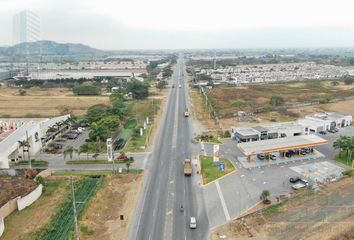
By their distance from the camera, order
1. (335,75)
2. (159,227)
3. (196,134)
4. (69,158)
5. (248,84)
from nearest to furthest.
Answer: (159,227) → (69,158) → (196,134) → (248,84) → (335,75)

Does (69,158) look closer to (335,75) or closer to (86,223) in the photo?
(86,223)

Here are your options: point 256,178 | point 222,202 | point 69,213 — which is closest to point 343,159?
point 256,178

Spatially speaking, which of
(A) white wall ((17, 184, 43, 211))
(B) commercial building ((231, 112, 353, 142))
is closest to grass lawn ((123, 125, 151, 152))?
(B) commercial building ((231, 112, 353, 142))

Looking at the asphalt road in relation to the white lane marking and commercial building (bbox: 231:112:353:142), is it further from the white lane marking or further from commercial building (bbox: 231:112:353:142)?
commercial building (bbox: 231:112:353:142)

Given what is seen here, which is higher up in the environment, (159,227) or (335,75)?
(335,75)

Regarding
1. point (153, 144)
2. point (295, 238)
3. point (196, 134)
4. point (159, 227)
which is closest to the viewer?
point (295, 238)

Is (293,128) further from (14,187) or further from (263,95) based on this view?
(263,95)

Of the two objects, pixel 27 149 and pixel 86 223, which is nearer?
pixel 86 223

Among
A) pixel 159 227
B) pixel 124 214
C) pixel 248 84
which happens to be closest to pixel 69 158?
pixel 124 214
